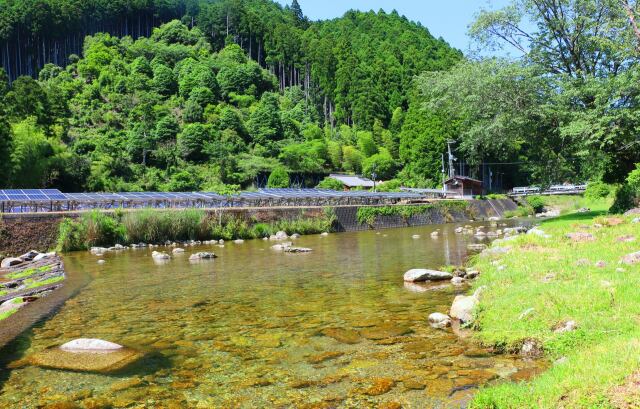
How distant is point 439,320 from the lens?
30.1ft

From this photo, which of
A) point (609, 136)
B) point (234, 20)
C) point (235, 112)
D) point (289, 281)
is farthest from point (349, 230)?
point (234, 20)

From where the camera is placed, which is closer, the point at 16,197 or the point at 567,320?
the point at 567,320

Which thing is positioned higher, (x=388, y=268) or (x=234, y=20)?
(x=234, y=20)

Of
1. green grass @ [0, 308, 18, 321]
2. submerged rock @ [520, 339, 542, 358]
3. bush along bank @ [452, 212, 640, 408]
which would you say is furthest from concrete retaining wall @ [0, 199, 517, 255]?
submerged rock @ [520, 339, 542, 358]

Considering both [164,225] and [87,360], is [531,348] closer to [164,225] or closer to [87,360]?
[87,360]

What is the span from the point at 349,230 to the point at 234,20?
10801cm

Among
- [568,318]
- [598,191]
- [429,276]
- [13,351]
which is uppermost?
[598,191]

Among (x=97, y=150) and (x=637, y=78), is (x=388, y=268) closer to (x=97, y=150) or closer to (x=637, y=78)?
(x=637, y=78)

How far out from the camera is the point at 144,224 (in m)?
30.3

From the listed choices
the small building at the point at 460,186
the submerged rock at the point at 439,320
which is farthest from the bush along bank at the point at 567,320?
the small building at the point at 460,186

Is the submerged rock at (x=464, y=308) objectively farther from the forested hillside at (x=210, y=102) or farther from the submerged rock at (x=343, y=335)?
the forested hillside at (x=210, y=102)

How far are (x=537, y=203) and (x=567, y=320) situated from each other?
57408mm

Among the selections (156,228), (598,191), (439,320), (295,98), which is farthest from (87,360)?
(295,98)

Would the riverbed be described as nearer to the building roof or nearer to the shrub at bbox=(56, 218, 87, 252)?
the shrub at bbox=(56, 218, 87, 252)
